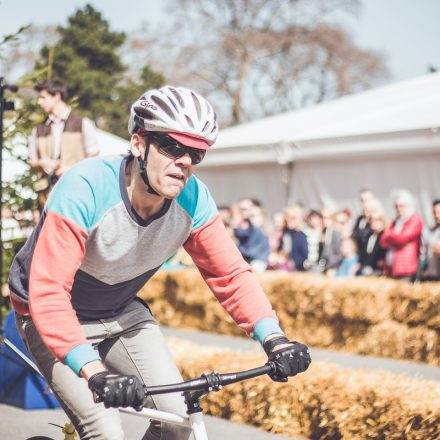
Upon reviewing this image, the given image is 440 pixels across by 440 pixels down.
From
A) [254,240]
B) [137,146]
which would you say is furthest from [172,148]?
[254,240]

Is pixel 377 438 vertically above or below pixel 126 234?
below

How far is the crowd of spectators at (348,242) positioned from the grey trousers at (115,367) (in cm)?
600

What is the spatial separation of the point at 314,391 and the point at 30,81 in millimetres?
3902

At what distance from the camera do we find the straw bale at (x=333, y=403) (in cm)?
493

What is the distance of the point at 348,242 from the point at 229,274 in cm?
723

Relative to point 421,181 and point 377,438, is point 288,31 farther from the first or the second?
point 377,438

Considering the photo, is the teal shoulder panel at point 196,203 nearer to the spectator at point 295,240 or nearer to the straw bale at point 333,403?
the straw bale at point 333,403

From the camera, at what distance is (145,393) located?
2756mm

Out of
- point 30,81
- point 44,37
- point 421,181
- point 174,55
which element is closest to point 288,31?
point 174,55

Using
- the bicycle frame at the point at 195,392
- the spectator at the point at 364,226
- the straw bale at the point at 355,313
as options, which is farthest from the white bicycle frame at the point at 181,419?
the spectator at the point at 364,226

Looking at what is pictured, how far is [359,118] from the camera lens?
1272 centimetres

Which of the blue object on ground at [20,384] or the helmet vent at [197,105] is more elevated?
the helmet vent at [197,105]

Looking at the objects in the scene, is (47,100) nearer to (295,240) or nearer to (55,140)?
(55,140)

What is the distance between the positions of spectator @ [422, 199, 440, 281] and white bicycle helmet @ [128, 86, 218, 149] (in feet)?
20.5
